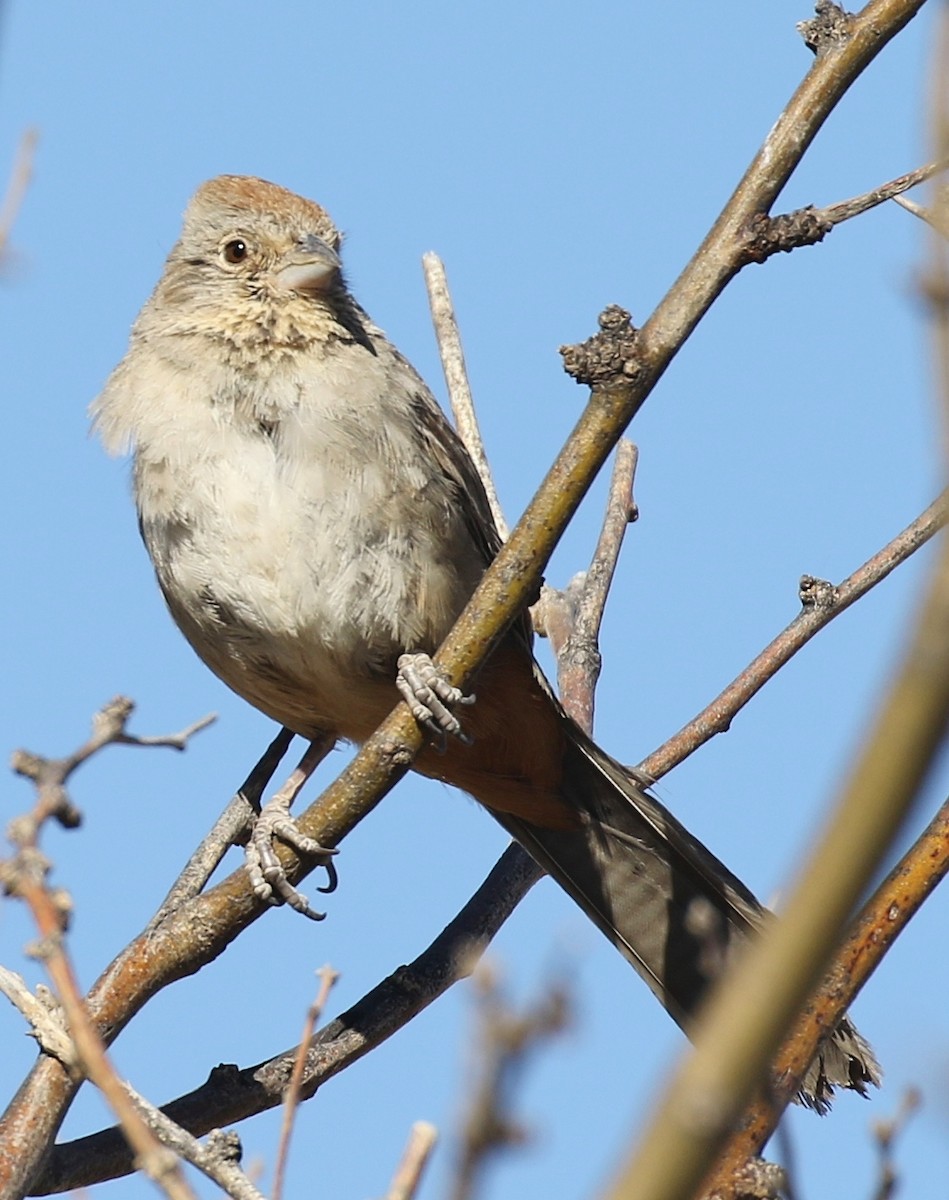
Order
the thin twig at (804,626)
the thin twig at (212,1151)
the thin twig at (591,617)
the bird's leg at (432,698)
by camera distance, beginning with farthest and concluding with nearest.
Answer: the thin twig at (591,617)
the thin twig at (804,626)
the bird's leg at (432,698)
the thin twig at (212,1151)

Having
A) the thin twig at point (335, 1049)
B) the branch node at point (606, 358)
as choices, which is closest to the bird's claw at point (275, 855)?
the thin twig at point (335, 1049)

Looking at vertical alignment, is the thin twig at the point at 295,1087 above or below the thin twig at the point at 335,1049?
below

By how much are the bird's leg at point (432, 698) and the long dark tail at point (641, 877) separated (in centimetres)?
145

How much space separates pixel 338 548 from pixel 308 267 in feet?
3.43

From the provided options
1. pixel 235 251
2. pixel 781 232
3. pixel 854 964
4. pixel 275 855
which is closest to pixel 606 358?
pixel 781 232

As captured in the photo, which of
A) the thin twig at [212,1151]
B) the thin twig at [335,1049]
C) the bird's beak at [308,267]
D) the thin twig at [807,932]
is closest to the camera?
the thin twig at [807,932]

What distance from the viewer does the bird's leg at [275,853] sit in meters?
3.93

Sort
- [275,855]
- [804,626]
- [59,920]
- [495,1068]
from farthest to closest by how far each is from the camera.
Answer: [804,626] → [275,855] → [59,920] → [495,1068]

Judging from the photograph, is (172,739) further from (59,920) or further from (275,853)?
(275,853)

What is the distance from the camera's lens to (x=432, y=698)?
3775mm

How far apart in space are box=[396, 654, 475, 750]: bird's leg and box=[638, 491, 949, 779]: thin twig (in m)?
1.27

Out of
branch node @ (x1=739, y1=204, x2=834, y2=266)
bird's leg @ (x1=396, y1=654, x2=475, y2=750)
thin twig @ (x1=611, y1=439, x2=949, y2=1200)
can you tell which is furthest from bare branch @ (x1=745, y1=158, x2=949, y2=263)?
thin twig @ (x1=611, y1=439, x2=949, y2=1200)

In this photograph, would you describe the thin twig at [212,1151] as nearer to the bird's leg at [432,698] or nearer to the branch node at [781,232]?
the bird's leg at [432,698]

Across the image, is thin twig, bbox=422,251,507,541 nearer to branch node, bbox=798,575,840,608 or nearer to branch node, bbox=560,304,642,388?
branch node, bbox=798,575,840,608
